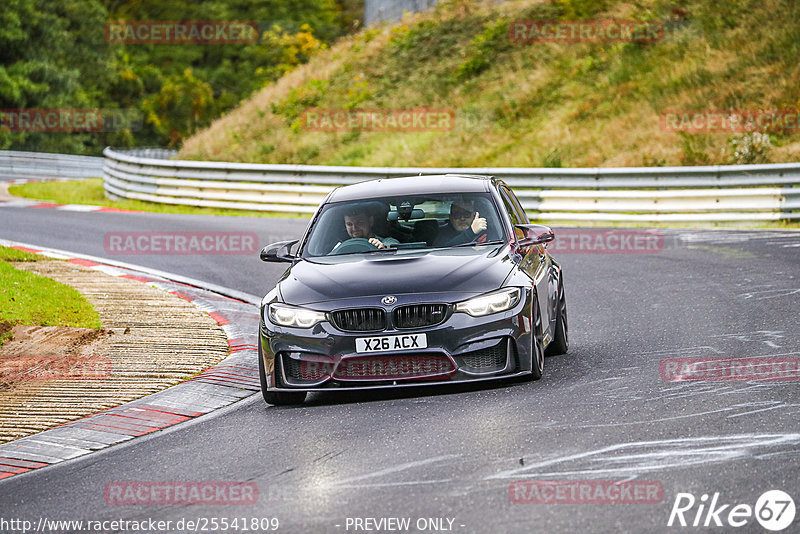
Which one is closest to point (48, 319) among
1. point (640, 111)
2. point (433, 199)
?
point (433, 199)

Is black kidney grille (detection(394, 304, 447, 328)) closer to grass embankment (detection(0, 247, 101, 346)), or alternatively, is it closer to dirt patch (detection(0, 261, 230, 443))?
dirt patch (detection(0, 261, 230, 443))

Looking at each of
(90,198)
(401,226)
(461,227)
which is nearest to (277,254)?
(401,226)

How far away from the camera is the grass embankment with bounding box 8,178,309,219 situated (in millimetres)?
26750

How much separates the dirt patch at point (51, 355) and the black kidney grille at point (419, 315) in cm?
299

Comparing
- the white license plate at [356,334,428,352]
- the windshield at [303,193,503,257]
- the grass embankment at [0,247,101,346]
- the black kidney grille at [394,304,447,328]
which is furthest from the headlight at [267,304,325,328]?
the grass embankment at [0,247,101,346]

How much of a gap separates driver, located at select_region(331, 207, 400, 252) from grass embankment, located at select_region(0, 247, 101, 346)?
3.55 m

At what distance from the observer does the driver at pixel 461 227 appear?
9211 millimetres

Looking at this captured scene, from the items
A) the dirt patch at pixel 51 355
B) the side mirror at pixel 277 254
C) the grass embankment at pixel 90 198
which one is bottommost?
the grass embankment at pixel 90 198

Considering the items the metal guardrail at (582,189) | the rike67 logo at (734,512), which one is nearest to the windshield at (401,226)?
the rike67 logo at (734,512)

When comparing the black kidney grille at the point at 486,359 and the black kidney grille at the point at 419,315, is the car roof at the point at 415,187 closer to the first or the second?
the black kidney grille at the point at 419,315

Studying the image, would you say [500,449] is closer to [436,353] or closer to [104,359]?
[436,353]

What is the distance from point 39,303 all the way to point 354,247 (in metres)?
5.04

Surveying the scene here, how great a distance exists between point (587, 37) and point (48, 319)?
2777 cm

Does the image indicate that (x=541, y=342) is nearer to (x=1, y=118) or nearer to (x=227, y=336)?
(x=227, y=336)
